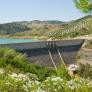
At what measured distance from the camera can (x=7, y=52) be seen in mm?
30594

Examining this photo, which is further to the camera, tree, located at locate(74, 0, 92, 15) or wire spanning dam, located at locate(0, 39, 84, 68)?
wire spanning dam, located at locate(0, 39, 84, 68)

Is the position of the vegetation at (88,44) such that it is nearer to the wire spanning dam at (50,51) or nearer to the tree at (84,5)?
the wire spanning dam at (50,51)

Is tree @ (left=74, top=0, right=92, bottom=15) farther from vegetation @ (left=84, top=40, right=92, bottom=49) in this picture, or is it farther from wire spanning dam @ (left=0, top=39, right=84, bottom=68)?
vegetation @ (left=84, top=40, right=92, bottom=49)

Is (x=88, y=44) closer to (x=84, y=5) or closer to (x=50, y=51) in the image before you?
(x=50, y=51)

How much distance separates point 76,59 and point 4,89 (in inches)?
1617

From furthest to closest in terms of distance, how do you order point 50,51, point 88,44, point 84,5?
point 88,44 < point 50,51 < point 84,5

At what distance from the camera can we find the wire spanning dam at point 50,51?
38.7m

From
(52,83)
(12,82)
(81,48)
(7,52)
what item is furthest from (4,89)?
(81,48)

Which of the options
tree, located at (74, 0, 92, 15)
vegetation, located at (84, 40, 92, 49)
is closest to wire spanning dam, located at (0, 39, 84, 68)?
vegetation, located at (84, 40, 92, 49)

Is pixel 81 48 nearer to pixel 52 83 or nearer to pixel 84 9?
pixel 84 9

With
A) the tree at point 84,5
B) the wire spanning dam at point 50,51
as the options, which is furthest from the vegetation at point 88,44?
the tree at point 84,5

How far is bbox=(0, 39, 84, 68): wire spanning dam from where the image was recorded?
3872 cm

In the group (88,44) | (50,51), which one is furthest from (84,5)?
(88,44)

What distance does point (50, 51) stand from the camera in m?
43.4
